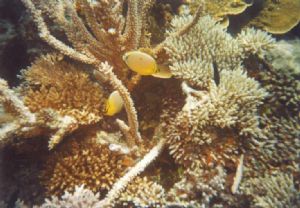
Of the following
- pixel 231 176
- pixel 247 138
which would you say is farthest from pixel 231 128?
pixel 231 176

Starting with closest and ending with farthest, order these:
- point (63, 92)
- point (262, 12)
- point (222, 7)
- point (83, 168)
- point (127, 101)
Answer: point (127, 101) < point (83, 168) < point (63, 92) < point (222, 7) < point (262, 12)

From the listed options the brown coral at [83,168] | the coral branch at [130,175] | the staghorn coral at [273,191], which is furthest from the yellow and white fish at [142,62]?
the staghorn coral at [273,191]

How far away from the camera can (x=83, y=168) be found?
290 centimetres

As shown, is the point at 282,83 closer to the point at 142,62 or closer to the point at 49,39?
the point at 142,62

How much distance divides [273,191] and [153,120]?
129 cm

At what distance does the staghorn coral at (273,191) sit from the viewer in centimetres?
265

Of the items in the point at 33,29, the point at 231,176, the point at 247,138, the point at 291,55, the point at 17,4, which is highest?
the point at 17,4

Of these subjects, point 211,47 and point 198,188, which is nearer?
point 198,188

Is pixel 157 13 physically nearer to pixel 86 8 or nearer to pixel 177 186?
pixel 86 8

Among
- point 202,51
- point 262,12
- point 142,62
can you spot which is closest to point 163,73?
point 142,62

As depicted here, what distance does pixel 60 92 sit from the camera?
310 cm

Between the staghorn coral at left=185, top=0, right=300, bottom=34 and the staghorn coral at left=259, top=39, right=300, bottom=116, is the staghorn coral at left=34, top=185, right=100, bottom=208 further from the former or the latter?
the staghorn coral at left=185, top=0, right=300, bottom=34

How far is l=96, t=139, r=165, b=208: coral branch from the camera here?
2682 millimetres

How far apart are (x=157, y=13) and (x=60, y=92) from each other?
154cm
